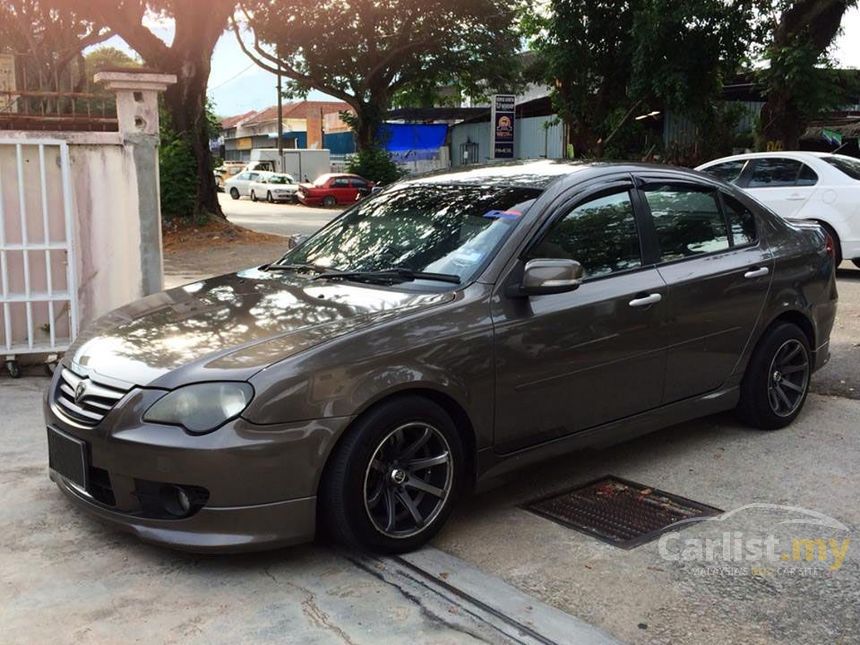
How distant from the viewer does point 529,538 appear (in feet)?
12.7

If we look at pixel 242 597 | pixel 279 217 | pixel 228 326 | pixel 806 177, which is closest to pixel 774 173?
pixel 806 177

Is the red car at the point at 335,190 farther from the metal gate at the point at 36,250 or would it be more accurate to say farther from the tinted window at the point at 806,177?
the metal gate at the point at 36,250

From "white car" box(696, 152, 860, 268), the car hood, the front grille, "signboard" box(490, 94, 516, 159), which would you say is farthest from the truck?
the front grille

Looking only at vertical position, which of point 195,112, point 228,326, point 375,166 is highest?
point 195,112

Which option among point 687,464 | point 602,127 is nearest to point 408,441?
point 687,464

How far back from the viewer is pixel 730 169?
12.0 metres

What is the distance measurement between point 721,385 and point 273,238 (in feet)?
47.3

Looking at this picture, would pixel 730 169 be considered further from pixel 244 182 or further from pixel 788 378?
pixel 244 182

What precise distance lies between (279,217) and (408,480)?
2484cm

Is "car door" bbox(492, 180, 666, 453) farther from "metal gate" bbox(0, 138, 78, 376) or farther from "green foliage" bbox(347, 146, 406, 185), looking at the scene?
"green foliage" bbox(347, 146, 406, 185)

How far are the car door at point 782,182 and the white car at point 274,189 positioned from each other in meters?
27.0

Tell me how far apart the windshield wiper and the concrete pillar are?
10.7ft

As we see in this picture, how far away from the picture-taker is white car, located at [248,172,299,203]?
1452 inches

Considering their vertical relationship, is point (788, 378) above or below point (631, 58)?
below
